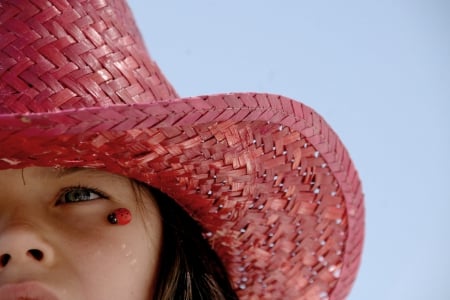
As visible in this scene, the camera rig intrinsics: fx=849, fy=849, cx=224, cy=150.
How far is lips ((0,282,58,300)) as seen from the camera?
1.49 m

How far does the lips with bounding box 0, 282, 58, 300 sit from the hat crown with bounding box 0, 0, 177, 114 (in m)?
0.32

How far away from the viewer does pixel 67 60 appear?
58.9 inches

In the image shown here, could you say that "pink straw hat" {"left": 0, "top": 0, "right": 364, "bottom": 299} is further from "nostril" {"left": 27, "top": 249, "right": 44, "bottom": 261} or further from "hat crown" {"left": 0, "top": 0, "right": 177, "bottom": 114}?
"nostril" {"left": 27, "top": 249, "right": 44, "bottom": 261}

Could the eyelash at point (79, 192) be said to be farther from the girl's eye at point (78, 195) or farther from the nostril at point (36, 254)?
the nostril at point (36, 254)

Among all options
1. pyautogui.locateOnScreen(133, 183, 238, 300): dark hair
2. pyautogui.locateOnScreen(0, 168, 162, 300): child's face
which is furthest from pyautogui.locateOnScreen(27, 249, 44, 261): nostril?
pyautogui.locateOnScreen(133, 183, 238, 300): dark hair

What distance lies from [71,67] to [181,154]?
25 cm

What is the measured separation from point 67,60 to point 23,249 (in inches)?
13.6

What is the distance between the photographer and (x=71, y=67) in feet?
4.89

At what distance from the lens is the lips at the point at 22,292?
4.88 feet

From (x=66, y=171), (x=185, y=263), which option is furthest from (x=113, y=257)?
(x=185, y=263)

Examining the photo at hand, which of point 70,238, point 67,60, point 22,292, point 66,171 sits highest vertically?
point 67,60

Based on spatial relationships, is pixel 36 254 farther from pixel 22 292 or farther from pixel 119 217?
pixel 119 217

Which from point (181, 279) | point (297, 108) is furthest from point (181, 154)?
point (181, 279)

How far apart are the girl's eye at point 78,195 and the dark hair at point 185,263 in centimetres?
11
